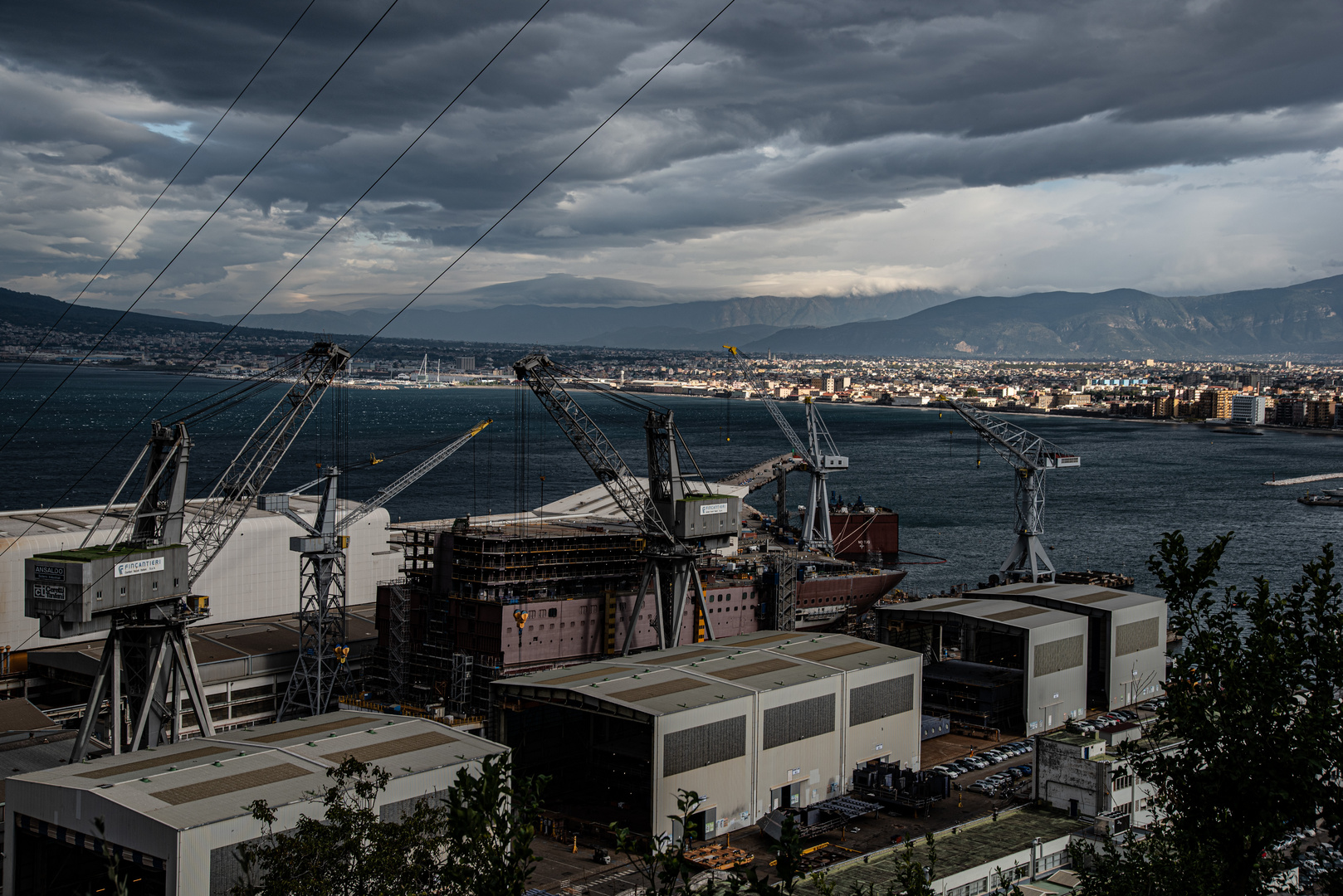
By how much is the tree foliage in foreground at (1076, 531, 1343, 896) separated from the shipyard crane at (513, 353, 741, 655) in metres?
20.8

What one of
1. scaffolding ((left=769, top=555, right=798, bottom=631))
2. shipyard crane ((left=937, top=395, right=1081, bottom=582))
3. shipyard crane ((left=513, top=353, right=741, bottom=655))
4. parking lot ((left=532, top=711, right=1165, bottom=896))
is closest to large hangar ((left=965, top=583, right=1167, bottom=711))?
scaffolding ((left=769, top=555, right=798, bottom=631))

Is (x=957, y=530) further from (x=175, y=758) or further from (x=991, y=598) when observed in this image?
(x=175, y=758)

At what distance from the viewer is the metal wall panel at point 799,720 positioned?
77.8ft

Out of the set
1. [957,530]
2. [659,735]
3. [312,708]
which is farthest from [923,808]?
[957,530]

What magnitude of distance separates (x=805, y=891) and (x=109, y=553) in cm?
1421

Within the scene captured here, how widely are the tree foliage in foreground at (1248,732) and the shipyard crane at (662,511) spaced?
68.2ft

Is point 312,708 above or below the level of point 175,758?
below

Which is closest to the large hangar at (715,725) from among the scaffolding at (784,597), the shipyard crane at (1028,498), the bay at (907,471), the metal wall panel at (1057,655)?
the metal wall panel at (1057,655)

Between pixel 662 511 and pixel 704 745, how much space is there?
10.7m

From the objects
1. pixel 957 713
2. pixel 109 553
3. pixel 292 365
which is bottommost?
pixel 957 713

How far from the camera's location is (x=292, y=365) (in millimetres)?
29047

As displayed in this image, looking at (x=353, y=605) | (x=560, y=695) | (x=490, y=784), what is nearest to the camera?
(x=490, y=784)

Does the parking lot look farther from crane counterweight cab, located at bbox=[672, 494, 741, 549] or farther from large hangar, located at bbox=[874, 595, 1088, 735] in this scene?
crane counterweight cab, located at bbox=[672, 494, 741, 549]

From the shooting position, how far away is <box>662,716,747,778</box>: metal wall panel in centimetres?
2189
